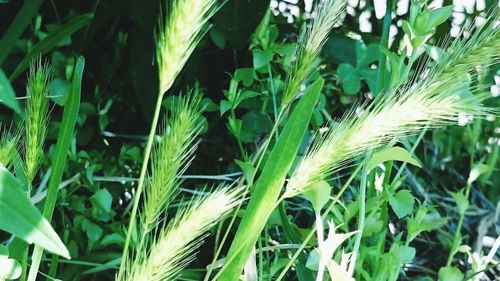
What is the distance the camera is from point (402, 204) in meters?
0.68

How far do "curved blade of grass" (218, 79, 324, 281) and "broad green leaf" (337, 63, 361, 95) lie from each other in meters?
0.33

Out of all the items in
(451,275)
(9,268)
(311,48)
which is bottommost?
(451,275)

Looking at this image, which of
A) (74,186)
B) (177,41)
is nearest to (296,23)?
(74,186)

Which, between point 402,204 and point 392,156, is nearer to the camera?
point 392,156

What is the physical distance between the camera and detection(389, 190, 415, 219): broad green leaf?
26.3 inches

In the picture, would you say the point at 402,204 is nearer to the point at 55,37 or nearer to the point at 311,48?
the point at 311,48

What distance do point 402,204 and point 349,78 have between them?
0.69 ft

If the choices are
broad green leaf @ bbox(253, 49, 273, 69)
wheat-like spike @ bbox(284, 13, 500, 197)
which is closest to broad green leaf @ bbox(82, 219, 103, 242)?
broad green leaf @ bbox(253, 49, 273, 69)

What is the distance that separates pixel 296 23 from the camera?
977 millimetres

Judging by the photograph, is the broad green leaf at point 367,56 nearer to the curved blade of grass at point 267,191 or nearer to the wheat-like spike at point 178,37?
the curved blade of grass at point 267,191

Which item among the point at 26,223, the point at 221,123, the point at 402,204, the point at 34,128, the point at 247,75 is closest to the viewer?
the point at 26,223

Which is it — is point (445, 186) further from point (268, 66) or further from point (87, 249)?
point (87, 249)

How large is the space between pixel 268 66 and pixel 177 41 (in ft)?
1.23

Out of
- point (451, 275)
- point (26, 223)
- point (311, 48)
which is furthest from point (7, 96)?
point (451, 275)
